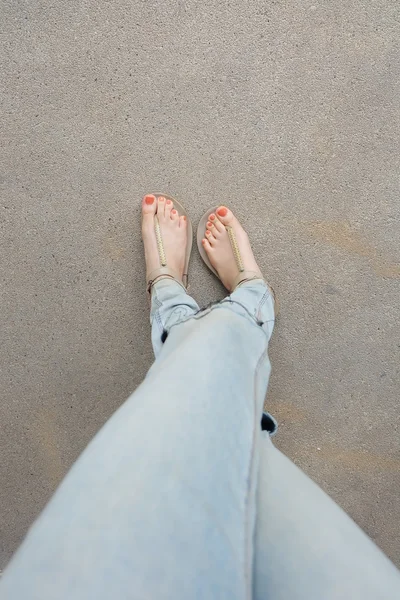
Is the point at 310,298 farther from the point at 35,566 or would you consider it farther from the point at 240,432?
the point at 35,566

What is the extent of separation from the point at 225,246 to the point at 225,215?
0.25 ft

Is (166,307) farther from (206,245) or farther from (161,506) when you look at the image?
(161,506)

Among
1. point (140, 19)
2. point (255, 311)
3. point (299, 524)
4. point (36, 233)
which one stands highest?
point (140, 19)

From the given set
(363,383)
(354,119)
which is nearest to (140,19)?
(354,119)

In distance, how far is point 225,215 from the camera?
3.51ft

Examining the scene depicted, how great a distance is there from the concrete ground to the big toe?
0.09ft

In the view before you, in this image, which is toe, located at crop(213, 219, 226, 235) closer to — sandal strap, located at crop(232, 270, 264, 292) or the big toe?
the big toe

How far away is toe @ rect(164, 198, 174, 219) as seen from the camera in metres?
1.07

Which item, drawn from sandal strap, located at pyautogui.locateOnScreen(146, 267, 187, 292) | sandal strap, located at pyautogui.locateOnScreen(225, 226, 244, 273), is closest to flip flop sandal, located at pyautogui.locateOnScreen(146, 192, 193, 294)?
sandal strap, located at pyautogui.locateOnScreen(146, 267, 187, 292)

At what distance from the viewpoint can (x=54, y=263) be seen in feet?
3.56

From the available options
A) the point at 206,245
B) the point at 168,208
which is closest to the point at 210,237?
the point at 206,245

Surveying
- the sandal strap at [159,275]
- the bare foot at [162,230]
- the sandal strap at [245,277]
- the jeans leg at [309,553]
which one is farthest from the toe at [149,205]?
the jeans leg at [309,553]

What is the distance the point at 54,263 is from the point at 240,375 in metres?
0.60

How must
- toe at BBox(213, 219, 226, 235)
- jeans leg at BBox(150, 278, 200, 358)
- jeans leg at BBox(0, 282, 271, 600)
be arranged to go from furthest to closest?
toe at BBox(213, 219, 226, 235) < jeans leg at BBox(150, 278, 200, 358) < jeans leg at BBox(0, 282, 271, 600)
